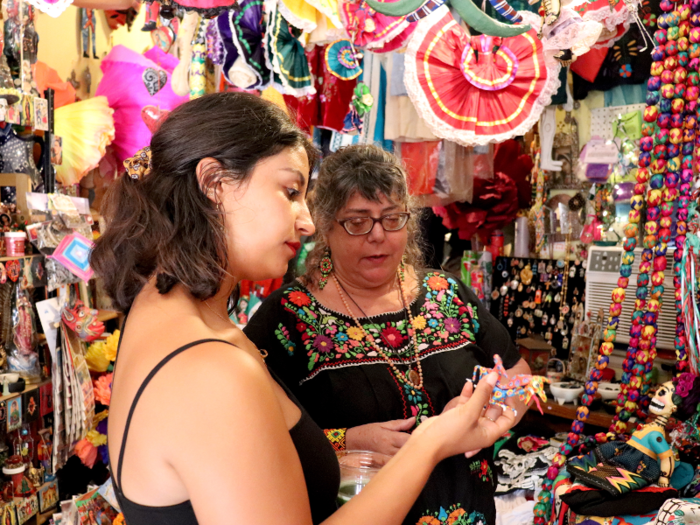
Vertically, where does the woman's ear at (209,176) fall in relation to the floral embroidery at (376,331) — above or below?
above

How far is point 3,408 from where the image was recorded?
7.67 ft

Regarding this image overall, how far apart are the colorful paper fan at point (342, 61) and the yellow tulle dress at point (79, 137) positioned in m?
1.12

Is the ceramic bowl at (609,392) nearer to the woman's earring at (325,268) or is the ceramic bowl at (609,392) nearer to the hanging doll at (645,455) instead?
the hanging doll at (645,455)

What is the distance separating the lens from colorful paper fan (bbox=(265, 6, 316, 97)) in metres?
2.59

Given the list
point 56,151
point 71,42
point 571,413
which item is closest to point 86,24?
point 71,42

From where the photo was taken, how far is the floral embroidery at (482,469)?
174 centimetres

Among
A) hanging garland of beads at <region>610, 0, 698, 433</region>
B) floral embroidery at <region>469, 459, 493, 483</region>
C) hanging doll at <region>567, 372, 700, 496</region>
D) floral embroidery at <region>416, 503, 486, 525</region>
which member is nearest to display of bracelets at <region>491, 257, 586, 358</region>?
hanging garland of beads at <region>610, 0, 698, 433</region>

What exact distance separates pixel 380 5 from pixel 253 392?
60.4 inches

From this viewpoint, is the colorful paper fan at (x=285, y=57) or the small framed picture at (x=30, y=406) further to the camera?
the colorful paper fan at (x=285, y=57)

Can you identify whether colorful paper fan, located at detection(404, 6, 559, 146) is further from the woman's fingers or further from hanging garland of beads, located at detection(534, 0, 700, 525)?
the woman's fingers

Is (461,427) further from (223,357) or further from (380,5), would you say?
(380,5)

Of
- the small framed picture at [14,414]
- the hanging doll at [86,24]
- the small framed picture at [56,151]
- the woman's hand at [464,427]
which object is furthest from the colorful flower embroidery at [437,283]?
the hanging doll at [86,24]

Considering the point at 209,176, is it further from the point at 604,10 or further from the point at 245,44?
the point at 245,44

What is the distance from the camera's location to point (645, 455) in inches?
75.6
